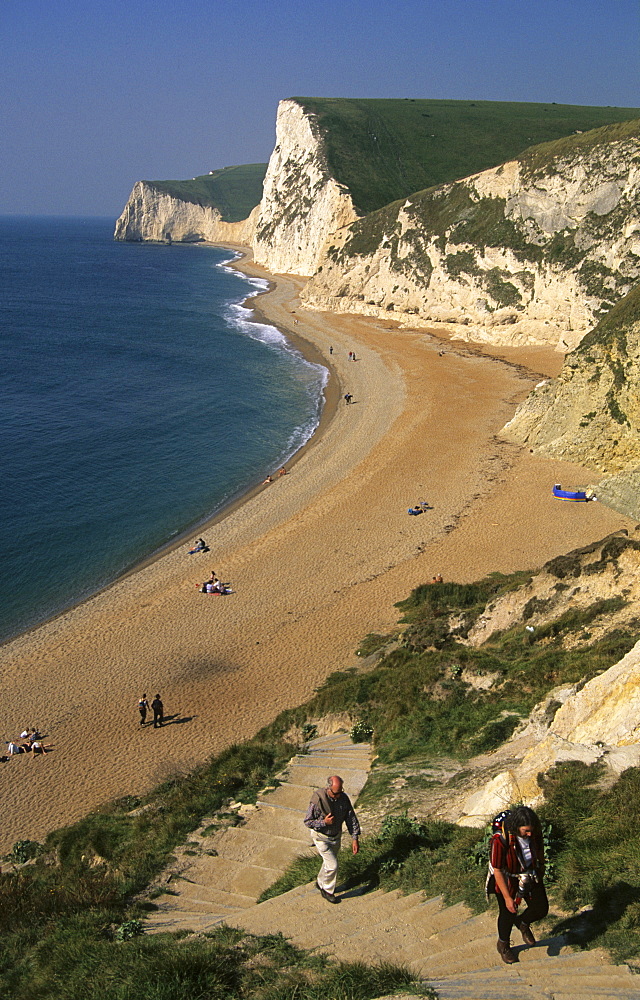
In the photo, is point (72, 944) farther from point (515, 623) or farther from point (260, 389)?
point (260, 389)

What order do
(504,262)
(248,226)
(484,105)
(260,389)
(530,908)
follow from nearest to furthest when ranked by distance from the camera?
(530,908), (260,389), (504,262), (484,105), (248,226)

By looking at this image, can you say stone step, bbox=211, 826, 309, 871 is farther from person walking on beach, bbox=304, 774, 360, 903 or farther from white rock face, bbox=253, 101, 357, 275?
white rock face, bbox=253, 101, 357, 275

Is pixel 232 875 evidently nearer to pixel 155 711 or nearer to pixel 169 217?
pixel 155 711

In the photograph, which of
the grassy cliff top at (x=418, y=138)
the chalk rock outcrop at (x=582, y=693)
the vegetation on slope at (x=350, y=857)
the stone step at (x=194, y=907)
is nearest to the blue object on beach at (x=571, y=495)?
the chalk rock outcrop at (x=582, y=693)

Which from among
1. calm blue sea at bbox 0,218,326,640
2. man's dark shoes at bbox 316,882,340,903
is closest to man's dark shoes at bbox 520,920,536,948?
man's dark shoes at bbox 316,882,340,903

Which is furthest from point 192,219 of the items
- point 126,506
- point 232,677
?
point 232,677

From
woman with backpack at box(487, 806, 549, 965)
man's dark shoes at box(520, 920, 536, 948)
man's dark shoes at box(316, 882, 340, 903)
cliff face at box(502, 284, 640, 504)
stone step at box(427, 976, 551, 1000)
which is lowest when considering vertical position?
man's dark shoes at box(316, 882, 340, 903)
